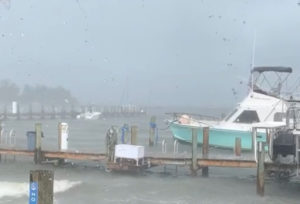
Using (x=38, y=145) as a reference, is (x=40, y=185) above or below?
above

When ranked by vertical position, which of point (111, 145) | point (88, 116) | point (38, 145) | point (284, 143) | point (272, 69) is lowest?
point (88, 116)

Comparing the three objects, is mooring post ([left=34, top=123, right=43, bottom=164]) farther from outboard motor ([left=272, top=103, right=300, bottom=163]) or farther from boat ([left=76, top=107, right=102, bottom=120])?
boat ([left=76, top=107, right=102, bottom=120])

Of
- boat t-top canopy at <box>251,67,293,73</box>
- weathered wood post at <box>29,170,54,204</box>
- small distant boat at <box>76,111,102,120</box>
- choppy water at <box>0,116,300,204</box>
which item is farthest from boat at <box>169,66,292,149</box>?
small distant boat at <box>76,111,102,120</box>

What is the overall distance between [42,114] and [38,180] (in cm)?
14002

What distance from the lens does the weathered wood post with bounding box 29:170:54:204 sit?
36.1ft

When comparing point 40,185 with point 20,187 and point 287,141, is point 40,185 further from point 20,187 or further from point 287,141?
point 287,141

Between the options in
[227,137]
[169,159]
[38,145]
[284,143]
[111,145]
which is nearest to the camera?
[284,143]

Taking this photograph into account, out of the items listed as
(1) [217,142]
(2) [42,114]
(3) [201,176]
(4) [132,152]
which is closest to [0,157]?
(4) [132,152]

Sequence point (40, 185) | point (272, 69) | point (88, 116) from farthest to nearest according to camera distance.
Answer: point (88, 116), point (272, 69), point (40, 185)

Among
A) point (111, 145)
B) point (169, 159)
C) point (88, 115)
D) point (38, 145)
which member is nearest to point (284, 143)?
point (169, 159)

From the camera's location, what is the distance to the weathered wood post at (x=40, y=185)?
36.1 ft

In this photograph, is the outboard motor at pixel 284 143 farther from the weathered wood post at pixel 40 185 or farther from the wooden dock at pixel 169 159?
the weathered wood post at pixel 40 185

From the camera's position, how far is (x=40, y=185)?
11.1 metres

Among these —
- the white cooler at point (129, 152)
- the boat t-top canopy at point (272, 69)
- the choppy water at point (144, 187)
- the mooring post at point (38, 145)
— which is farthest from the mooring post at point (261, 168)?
the boat t-top canopy at point (272, 69)
